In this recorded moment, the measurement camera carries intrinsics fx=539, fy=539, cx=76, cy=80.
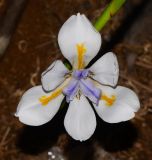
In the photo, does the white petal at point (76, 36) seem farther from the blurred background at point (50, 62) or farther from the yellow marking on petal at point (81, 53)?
the blurred background at point (50, 62)

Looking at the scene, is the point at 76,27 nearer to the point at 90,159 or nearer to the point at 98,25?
the point at 98,25

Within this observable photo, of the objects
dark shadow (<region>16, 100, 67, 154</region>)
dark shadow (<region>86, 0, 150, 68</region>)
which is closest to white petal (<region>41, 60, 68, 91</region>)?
dark shadow (<region>16, 100, 67, 154</region>)

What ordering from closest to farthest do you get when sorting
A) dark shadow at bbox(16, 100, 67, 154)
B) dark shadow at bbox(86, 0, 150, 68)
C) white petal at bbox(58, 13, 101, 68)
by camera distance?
white petal at bbox(58, 13, 101, 68) < dark shadow at bbox(16, 100, 67, 154) < dark shadow at bbox(86, 0, 150, 68)

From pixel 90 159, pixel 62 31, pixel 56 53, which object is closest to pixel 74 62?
pixel 62 31

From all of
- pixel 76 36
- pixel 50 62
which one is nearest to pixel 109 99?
pixel 76 36

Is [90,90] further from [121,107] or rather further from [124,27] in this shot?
[124,27]

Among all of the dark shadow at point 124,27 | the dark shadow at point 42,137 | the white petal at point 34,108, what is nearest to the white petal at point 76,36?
the white petal at point 34,108

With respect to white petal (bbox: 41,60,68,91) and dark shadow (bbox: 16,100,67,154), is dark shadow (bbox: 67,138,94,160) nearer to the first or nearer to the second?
dark shadow (bbox: 16,100,67,154)
